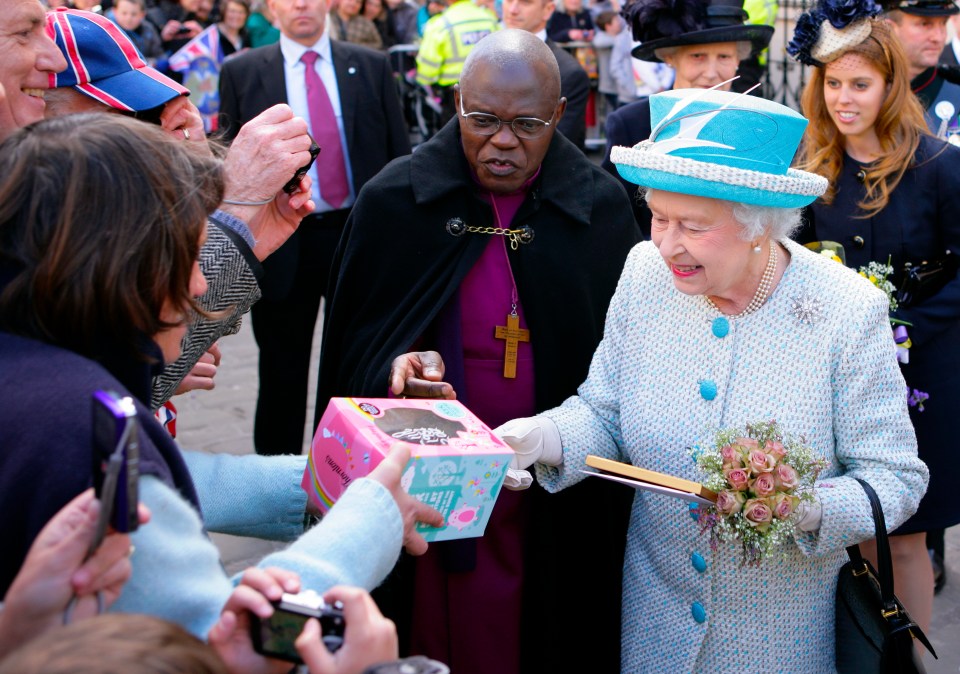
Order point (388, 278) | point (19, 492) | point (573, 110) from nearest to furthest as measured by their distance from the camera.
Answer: point (19, 492), point (388, 278), point (573, 110)

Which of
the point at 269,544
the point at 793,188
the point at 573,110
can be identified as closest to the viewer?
the point at 793,188

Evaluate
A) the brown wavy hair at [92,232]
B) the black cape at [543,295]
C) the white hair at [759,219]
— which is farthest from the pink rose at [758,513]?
the brown wavy hair at [92,232]

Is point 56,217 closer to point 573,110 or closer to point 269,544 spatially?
point 269,544

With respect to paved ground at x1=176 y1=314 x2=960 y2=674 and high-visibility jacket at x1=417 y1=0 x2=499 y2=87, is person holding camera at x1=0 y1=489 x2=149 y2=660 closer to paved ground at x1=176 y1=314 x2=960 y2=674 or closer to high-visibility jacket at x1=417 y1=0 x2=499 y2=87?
paved ground at x1=176 y1=314 x2=960 y2=674

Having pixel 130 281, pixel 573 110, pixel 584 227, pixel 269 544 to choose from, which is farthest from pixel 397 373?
pixel 573 110

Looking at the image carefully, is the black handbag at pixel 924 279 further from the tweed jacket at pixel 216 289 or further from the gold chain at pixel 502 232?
the tweed jacket at pixel 216 289

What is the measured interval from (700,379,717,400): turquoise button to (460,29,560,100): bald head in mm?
1020

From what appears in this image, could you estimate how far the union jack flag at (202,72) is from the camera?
8031mm

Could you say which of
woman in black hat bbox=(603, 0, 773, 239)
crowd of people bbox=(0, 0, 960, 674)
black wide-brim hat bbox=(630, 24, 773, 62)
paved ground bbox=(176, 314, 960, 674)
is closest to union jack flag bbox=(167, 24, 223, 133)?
paved ground bbox=(176, 314, 960, 674)

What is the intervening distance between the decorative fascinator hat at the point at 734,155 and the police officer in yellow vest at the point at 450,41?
22.0 feet

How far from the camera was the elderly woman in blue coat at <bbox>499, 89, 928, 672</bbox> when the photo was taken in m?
2.45

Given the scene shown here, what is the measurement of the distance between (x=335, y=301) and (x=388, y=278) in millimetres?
219

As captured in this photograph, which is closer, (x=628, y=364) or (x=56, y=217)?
(x=56, y=217)

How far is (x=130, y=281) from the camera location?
1563mm
